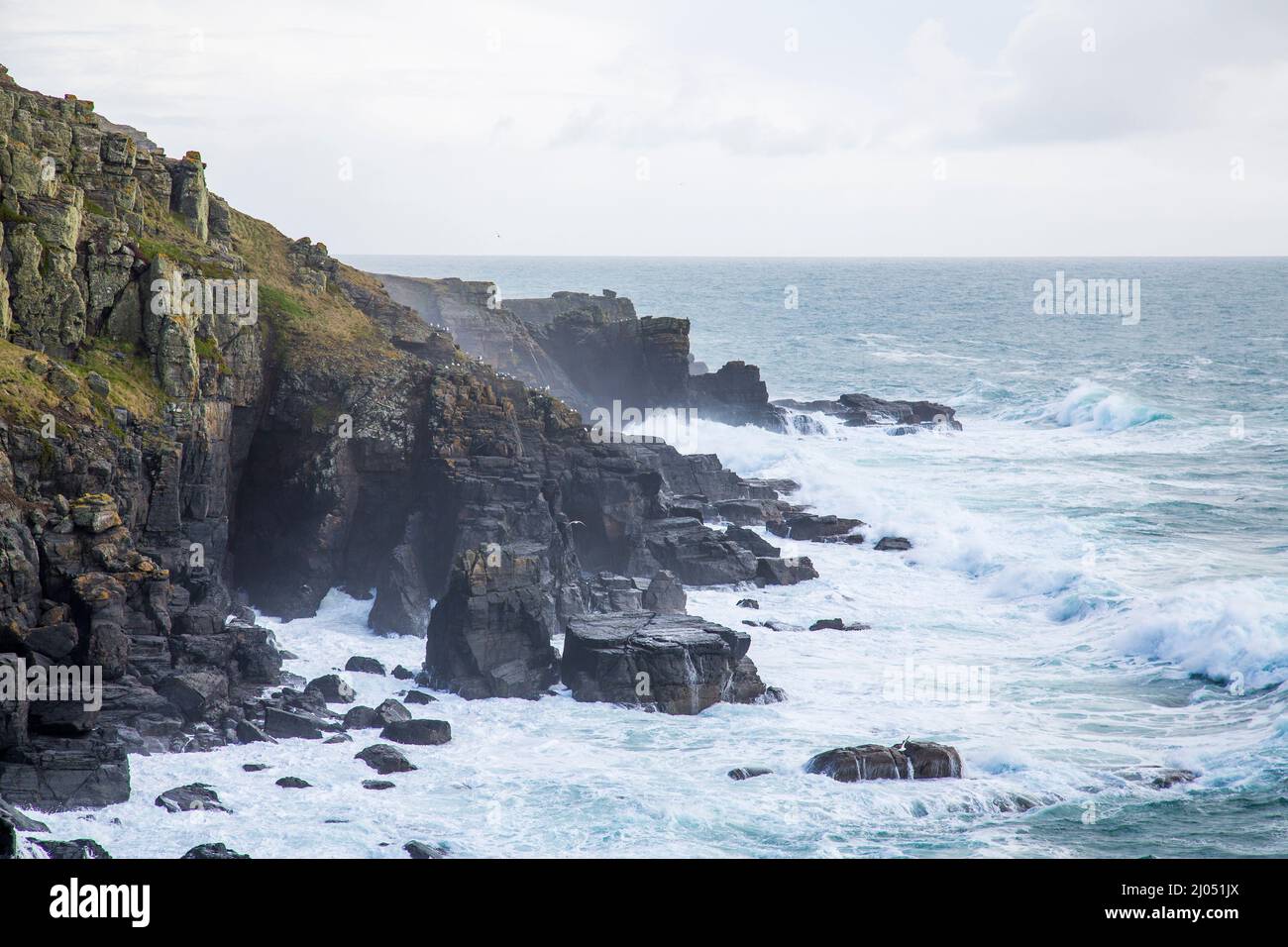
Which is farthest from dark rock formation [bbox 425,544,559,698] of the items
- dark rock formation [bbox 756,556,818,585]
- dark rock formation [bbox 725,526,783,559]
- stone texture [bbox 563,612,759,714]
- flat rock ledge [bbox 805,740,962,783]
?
dark rock formation [bbox 725,526,783,559]

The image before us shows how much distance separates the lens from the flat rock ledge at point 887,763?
30438 mm

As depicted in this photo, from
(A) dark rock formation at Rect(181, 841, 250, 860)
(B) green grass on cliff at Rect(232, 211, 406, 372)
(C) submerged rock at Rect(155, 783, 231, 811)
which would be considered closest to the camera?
(A) dark rock formation at Rect(181, 841, 250, 860)

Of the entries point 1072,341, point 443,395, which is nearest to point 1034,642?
point 443,395

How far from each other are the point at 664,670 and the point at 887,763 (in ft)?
24.7

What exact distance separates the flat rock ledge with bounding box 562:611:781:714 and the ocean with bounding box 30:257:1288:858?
0.70 metres

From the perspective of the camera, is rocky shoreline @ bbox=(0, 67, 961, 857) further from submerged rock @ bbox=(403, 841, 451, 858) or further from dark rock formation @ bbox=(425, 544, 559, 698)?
submerged rock @ bbox=(403, 841, 451, 858)

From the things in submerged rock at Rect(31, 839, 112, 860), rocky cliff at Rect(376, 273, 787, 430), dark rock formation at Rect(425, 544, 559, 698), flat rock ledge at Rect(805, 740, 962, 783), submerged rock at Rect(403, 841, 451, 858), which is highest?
rocky cliff at Rect(376, 273, 787, 430)

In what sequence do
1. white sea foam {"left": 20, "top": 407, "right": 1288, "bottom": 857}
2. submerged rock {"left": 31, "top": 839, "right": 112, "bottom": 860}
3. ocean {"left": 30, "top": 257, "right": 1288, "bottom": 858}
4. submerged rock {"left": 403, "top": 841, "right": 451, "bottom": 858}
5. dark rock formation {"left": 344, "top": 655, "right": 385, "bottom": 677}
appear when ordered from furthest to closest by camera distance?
1. dark rock formation {"left": 344, "top": 655, "right": 385, "bottom": 677}
2. ocean {"left": 30, "top": 257, "right": 1288, "bottom": 858}
3. white sea foam {"left": 20, "top": 407, "right": 1288, "bottom": 857}
4. submerged rock {"left": 403, "top": 841, "right": 451, "bottom": 858}
5. submerged rock {"left": 31, "top": 839, "right": 112, "bottom": 860}

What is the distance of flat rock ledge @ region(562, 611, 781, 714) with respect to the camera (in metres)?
35.7

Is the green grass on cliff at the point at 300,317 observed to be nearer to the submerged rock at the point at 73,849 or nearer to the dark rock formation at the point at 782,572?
the dark rock formation at the point at 782,572

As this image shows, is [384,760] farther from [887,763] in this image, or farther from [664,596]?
[664,596]
